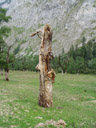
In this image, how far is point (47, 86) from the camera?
15.2m

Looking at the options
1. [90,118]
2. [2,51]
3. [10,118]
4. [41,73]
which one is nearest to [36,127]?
[10,118]

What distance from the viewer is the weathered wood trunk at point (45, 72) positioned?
15.1m

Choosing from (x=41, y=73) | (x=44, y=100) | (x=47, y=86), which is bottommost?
(x=44, y=100)

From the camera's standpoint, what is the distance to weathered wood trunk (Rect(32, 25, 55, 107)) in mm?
15070

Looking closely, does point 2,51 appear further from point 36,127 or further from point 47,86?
point 36,127

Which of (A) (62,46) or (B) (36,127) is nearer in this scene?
(B) (36,127)

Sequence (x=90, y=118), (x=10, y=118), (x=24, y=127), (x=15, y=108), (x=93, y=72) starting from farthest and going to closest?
(x=93, y=72) < (x=15, y=108) < (x=90, y=118) < (x=10, y=118) < (x=24, y=127)

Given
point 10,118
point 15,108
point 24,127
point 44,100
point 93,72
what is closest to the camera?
point 24,127

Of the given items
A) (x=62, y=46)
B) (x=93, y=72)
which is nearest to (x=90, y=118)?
(x=93, y=72)

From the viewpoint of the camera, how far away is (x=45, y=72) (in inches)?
601

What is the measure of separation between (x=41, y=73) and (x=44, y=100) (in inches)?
103

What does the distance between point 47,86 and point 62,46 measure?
609 ft

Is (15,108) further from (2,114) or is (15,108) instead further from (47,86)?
(47,86)

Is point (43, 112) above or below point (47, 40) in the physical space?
below
